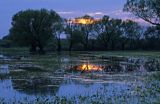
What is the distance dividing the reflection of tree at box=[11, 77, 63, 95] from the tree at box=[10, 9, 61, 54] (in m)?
68.1

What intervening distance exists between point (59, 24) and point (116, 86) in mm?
79873

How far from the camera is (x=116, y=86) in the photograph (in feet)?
81.8

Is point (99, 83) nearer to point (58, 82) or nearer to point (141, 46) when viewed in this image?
point (58, 82)

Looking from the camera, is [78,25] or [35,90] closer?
[35,90]

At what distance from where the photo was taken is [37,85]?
83.0ft

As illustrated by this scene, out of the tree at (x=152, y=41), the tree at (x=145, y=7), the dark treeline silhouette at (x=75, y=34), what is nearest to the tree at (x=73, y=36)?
the dark treeline silhouette at (x=75, y=34)

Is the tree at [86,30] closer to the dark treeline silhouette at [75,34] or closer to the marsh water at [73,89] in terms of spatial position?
the dark treeline silhouette at [75,34]

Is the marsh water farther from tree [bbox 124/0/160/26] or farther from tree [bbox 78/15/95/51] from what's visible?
tree [bbox 78/15/95/51]

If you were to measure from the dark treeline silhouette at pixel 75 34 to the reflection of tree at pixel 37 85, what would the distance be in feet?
224

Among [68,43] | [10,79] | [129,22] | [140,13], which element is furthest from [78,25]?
[10,79]

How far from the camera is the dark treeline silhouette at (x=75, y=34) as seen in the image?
321ft

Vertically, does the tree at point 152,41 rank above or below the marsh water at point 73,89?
above

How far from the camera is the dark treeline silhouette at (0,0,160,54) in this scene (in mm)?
97750

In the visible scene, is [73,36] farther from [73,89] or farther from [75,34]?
[73,89]
